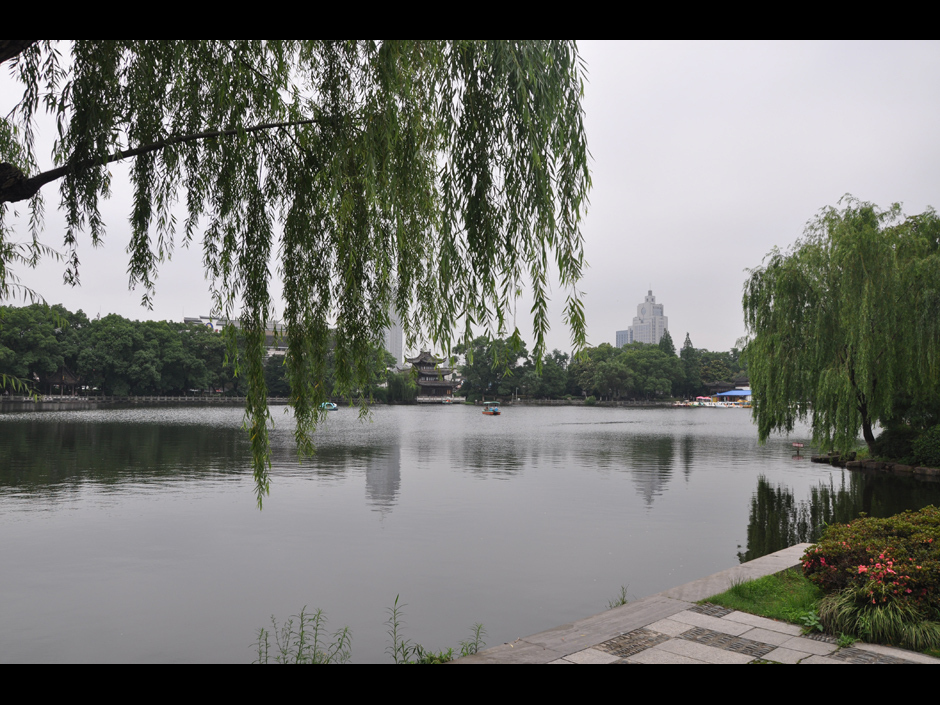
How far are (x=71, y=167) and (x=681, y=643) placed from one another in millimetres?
5070

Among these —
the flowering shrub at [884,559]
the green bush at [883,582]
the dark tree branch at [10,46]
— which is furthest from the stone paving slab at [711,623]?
the dark tree branch at [10,46]

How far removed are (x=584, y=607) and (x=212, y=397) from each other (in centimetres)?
7662

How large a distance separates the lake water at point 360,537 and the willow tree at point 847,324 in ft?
7.00

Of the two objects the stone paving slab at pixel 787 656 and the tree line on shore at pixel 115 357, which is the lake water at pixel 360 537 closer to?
the stone paving slab at pixel 787 656

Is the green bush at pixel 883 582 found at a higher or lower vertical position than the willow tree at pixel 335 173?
lower

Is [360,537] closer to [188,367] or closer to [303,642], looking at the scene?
[303,642]

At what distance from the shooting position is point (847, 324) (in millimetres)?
17734

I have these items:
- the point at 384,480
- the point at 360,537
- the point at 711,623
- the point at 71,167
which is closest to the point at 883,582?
the point at 711,623

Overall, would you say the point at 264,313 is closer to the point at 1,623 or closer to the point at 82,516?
the point at 1,623

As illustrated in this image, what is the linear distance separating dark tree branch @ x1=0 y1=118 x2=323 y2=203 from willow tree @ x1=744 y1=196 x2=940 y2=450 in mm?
17851

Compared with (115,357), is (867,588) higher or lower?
lower

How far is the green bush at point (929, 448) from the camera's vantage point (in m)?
17.6

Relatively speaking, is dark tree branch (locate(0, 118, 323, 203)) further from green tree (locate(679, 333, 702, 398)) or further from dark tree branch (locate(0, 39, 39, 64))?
green tree (locate(679, 333, 702, 398))
